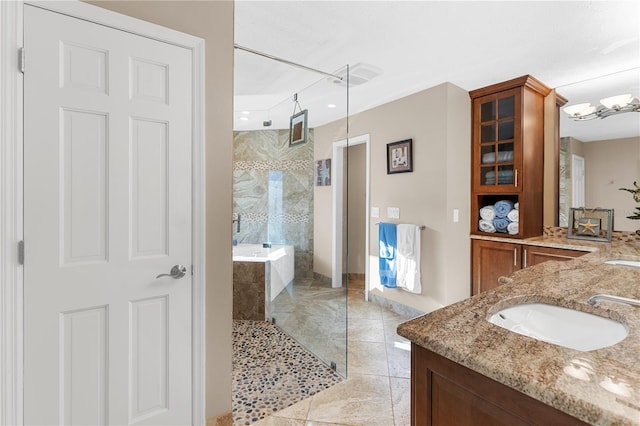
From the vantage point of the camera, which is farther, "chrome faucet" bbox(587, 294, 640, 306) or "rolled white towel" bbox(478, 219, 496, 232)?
"rolled white towel" bbox(478, 219, 496, 232)

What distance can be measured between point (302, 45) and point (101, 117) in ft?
4.61

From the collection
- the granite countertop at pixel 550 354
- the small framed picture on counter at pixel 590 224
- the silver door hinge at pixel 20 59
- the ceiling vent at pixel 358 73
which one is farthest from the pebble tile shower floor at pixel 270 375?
the small framed picture on counter at pixel 590 224

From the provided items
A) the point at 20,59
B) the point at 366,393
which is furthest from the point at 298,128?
the point at 366,393

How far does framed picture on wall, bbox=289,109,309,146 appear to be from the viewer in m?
2.91

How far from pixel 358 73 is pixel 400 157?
3.33 feet

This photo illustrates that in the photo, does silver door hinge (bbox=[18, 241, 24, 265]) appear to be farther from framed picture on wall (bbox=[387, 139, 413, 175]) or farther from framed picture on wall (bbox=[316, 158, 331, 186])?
framed picture on wall (bbox=[387, 139, 413, 175])

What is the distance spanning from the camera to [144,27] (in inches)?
54.9

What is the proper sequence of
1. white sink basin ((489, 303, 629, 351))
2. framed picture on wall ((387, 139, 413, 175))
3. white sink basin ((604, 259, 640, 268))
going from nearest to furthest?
1. white sink basin ((489, 303, 629, 351))
2. white sink basin ((604, 259, 640, 268))
3. framed picture on wall ((387, 139, 413, 175))

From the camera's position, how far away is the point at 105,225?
1347 millimetres

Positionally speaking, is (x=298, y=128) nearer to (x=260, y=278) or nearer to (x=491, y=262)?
(x=260, y=278)

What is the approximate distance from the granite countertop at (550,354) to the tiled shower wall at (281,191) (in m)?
2.05

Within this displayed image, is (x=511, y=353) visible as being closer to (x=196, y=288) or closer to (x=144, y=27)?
(x=196, y=288)

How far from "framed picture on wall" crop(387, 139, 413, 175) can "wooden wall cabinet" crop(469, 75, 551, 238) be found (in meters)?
0.64

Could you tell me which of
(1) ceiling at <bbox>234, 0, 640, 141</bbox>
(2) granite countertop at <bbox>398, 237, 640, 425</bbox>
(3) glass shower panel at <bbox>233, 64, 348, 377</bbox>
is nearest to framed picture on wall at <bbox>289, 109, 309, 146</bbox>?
(3) glass shower panel at <bbox>233, 64, 348, 377</bbox>
